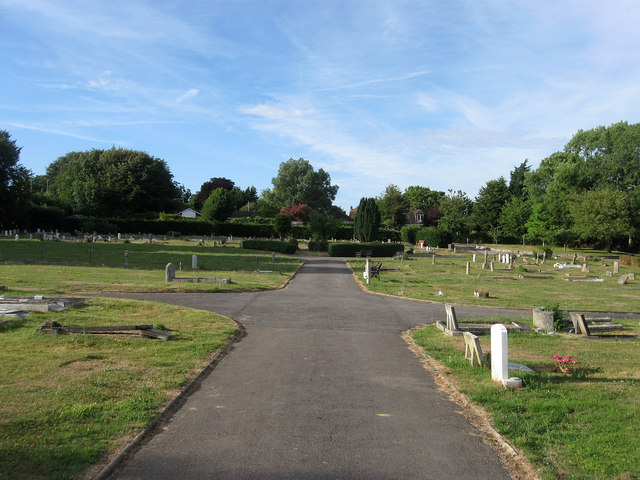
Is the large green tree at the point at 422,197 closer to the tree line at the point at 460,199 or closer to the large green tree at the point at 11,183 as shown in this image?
the tree line at the point at 460,199

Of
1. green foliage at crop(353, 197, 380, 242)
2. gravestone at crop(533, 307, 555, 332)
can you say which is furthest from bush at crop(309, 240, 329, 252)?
gravestone at crop(533, 307, 555, 332)

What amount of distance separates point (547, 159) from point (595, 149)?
23.7 feet

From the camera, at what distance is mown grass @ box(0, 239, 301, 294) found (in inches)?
791

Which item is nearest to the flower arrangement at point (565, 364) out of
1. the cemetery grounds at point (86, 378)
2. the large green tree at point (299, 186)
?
the cemetery grounds at point (86, 378)

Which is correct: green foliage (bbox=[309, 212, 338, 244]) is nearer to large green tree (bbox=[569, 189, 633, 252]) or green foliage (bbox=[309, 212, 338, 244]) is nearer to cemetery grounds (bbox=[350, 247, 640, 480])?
large green tree (bbox=[569, 189, 633, 252])

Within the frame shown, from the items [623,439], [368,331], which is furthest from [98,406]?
[368,331]

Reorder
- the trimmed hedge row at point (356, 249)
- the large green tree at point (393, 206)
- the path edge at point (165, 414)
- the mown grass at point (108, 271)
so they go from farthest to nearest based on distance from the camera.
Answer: the large green tree at point (393, 206), the trimmed hedge row at point (356, 249), the mown grass at point (108, 271), the path edge at point (165, 414)

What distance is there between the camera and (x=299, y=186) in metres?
100

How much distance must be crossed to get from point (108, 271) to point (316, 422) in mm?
22893

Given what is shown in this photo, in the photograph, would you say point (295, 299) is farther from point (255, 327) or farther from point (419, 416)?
point (419, 416)

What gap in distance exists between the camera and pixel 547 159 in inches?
3228

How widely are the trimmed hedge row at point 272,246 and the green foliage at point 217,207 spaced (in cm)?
2382

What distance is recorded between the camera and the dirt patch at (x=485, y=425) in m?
5.14

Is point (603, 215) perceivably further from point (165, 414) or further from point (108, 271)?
point (165, 414)
